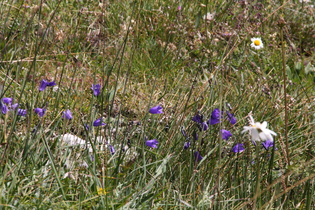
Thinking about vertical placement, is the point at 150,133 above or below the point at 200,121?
below

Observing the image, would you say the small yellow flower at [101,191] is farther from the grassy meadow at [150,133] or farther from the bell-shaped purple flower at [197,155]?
the bell-shaped purple flower at [197,155]

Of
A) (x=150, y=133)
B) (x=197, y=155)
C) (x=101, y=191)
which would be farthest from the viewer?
(x=150, y=133)

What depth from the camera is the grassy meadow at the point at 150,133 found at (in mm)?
1761

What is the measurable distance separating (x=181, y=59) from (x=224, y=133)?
71.5 inches

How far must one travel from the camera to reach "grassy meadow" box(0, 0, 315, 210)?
176cm

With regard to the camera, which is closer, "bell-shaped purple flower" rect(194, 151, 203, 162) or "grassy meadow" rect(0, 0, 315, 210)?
"grassy meadow" rect(0, 0, 315, 210)

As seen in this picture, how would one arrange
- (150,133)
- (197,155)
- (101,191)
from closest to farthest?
(101,191), (197,155), (150,133)

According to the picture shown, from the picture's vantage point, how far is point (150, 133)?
8.05ft

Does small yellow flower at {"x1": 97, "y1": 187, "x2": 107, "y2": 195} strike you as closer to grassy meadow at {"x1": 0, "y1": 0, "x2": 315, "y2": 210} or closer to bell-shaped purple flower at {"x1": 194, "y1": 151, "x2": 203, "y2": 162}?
grassy meadow at {"x1": 0, "y1": 0, "x2": 315, "y2": 210}

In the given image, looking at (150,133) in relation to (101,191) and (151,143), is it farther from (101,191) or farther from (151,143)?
(101,191)

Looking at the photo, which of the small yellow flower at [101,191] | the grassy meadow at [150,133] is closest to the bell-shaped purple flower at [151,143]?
the grassy meadow at [150,133]

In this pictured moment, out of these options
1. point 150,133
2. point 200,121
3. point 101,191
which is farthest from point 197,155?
point 101,191

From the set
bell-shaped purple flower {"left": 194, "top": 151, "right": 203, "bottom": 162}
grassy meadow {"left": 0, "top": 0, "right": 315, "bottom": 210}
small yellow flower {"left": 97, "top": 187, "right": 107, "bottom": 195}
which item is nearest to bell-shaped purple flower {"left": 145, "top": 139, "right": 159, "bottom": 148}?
grassy meadow {"left": 0, "top": 0, "right": 315, "bottom": 210}

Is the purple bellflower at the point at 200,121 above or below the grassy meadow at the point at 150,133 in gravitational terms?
above
